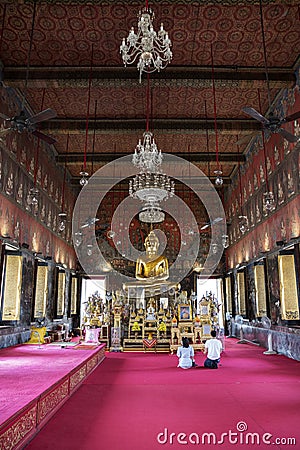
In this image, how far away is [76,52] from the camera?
24.8 ft

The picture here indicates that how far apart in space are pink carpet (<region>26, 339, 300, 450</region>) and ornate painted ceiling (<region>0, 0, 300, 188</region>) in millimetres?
6201

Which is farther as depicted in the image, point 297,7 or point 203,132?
point 203,132

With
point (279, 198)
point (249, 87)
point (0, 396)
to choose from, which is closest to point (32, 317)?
point (0, 396)

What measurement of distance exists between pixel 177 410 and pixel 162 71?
6932 mm

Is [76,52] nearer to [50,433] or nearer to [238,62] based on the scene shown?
[238,62]

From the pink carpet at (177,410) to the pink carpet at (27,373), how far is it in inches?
13.8

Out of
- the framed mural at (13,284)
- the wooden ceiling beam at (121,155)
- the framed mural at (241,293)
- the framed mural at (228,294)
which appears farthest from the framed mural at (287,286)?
the framed mural at (13,284)

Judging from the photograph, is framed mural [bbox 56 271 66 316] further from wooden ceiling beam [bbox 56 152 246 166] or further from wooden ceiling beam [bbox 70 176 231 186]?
wooden ceiling beam [bbox 70 176 231 186]

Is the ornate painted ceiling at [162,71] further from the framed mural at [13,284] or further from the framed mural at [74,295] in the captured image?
the framed mural at [74,295]

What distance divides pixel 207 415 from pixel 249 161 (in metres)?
10.2

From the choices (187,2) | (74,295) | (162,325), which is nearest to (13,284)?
(162,325)

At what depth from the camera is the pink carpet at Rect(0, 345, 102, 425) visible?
3240 mm

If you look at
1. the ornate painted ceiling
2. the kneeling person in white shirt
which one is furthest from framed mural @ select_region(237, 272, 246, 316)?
the kneeling person in white shirt

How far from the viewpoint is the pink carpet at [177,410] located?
3068 mm
